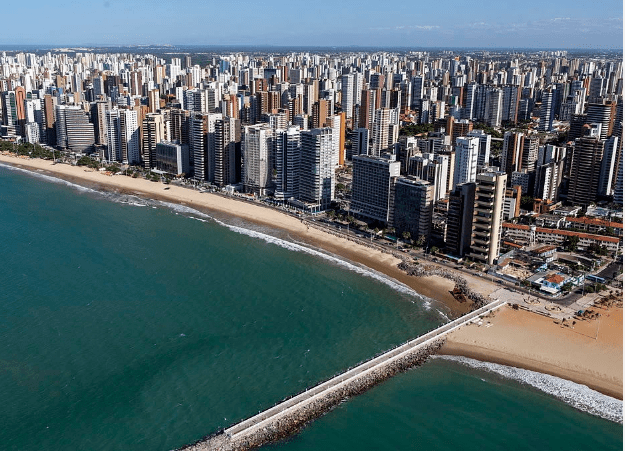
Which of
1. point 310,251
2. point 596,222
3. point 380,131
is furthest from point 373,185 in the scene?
point 380,131

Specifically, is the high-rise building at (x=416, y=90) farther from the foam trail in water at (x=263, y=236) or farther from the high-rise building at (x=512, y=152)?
the foam trail in water at (x=263, y=236)

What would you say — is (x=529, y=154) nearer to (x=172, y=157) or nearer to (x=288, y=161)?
(x=288, y=161)

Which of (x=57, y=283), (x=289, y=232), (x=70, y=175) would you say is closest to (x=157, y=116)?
(x=70, y=175)

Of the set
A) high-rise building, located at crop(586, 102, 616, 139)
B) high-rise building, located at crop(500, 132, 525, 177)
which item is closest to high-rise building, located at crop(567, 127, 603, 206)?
high-rise building, located at crop(500, 132, 525, 177)

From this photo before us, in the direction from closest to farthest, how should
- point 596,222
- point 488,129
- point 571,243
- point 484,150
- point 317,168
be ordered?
point 571,243 < point 596,222 < point 317,168 < point 484,150 < point 488,129

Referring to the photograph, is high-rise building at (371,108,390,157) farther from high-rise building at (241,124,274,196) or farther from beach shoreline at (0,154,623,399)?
beach shoreline at (0,154,623,399)
